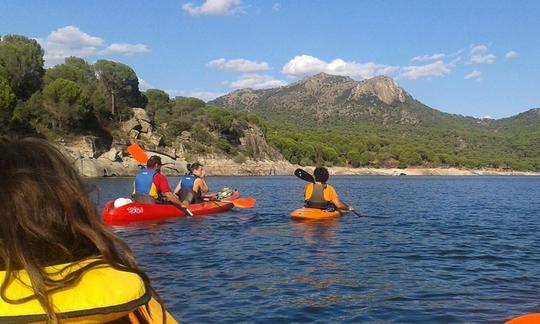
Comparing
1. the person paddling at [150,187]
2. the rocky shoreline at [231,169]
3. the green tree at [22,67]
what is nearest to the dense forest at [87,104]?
the green tree at [22,67]

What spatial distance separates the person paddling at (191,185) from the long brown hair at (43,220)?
16765mm

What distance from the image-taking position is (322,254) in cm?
1135

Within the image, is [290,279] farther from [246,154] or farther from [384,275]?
[246,154]

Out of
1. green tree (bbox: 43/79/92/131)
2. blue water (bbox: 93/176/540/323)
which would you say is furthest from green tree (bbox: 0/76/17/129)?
blue water (bbox: 93/176/540/323)

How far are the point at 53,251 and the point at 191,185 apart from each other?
17359mm

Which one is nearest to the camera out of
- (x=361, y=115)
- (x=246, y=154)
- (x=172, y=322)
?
(x=172, y=322)

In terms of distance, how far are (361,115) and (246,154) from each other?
4361 inches

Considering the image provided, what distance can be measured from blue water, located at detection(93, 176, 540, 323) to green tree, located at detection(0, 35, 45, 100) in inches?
2009

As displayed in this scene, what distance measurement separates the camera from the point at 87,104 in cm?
6325

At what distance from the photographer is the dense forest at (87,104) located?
5770cm

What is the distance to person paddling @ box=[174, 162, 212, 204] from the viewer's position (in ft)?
61.1

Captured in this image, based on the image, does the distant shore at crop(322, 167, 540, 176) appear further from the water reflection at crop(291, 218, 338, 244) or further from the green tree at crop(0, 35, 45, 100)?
the water reflection at crop(291, 218, 338, 244)

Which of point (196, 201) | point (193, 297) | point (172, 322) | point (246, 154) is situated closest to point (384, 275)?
point (193, 297)

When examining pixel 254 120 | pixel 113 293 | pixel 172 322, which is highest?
pixel 254 120
